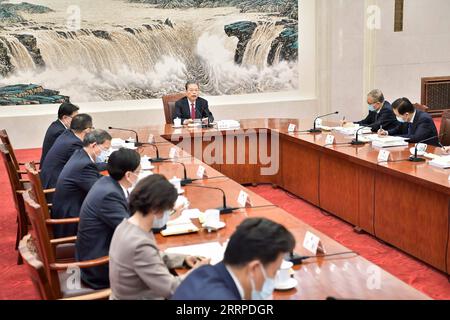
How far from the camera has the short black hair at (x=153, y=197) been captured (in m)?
2.36

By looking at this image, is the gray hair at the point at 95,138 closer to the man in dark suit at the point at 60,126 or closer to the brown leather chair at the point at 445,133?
the man in dark suit at the point at 60,126

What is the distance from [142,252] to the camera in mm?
2318

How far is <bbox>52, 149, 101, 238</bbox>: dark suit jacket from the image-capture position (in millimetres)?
3736

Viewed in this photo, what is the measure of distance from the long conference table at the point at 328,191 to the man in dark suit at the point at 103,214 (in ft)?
0.87

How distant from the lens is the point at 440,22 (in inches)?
401

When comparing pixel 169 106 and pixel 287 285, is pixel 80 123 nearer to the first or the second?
pixel 287 285

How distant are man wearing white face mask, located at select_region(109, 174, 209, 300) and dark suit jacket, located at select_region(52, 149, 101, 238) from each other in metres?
1.39

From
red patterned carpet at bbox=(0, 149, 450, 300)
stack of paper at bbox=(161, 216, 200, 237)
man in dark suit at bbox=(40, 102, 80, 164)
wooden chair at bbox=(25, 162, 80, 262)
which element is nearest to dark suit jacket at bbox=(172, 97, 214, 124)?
red patterned carpet at bbox=(0, 149, 450, 300)

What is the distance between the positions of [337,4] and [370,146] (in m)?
4.30

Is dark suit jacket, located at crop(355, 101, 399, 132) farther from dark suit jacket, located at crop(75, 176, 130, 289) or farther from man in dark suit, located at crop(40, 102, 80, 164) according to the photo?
dark suit jacket, located at crop(75, 176, 130, 289)

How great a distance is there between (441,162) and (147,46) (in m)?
5.55

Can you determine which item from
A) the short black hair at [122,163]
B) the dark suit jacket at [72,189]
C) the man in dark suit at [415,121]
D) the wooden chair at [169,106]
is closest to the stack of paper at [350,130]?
the man in dark suit at [415,121]

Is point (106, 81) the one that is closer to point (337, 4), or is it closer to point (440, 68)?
point (337, 4)

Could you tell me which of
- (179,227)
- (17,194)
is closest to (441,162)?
(179,227)
